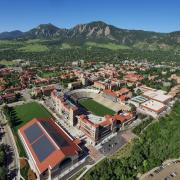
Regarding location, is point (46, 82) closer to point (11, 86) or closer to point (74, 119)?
point (11, 86)

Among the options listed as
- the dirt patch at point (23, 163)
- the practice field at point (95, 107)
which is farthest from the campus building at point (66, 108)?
the dirt patch at point (23, 163)

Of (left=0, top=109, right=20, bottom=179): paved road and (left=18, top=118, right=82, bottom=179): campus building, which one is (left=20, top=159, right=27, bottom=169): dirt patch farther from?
(left=18, top=118, right=82, bottom=179): campus building

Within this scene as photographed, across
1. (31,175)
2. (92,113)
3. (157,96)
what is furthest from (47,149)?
(157,96)

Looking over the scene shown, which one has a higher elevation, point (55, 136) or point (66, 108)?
point (66, 108)

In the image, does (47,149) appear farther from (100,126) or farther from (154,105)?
(154,105)

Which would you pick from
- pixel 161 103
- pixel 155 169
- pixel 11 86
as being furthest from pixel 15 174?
pixel 11 86

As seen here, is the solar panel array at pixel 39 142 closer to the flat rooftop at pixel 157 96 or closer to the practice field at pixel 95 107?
the practice field at pixel 95 107

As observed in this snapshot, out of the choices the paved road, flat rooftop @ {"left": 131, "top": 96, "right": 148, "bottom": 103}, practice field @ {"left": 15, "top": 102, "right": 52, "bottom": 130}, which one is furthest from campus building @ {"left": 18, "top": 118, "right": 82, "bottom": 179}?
flat rooftop @ {"left": 131, "top": 96, "right": 148, "bottom": 103}
